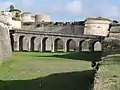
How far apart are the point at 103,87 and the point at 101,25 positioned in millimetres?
61365

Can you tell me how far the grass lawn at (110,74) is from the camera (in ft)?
29.1

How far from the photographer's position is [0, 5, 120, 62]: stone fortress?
63.9 m

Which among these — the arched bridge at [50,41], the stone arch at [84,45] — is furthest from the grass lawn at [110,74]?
the stone arch at [84,45]

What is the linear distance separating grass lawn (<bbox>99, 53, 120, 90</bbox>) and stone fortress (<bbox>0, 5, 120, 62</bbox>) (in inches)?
1897

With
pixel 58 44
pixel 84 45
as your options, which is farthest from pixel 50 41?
pixel 84 45

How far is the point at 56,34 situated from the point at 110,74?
5542cm

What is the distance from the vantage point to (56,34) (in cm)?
6531

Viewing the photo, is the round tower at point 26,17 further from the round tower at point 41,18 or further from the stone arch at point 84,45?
the stone arch at point 84,45

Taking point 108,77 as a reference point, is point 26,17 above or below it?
above

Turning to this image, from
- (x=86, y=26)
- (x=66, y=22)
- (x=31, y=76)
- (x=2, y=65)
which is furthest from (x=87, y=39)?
(x=31, y=76)

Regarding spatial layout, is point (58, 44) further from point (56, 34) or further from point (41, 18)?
point (41, 18)

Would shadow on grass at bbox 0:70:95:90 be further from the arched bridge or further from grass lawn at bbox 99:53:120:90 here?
the arched bridge

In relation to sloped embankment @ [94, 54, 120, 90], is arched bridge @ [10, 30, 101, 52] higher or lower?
lower

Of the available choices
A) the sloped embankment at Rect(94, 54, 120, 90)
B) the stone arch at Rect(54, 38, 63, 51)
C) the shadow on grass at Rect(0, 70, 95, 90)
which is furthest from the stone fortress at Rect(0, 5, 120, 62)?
the sloped embankment at Rect(94, 54, 120, 90)
